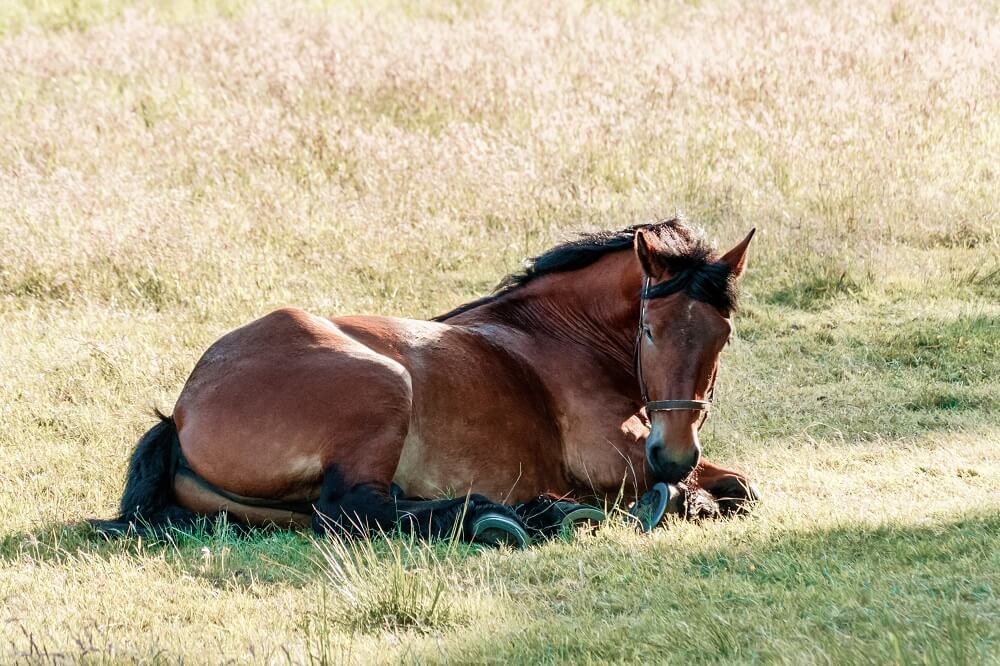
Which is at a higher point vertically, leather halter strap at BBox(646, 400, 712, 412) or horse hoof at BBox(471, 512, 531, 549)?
leather halter strap at BBox(646, 400, 712, 412)

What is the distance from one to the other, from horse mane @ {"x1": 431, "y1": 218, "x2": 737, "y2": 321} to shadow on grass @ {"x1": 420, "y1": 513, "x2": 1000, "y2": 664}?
1141 millimetres

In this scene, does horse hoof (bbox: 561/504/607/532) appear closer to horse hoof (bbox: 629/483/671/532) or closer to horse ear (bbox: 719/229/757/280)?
horse hoof (bbox: 629/483/671/532)

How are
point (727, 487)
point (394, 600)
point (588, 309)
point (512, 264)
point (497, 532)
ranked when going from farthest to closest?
point (512, 264)
point (588, 309)
point (727, 487)
point (497, 532)
point (394, 600)

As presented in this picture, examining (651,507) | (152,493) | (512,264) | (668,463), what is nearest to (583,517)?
(651,507)

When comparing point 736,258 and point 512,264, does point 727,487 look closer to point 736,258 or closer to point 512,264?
point 736,258

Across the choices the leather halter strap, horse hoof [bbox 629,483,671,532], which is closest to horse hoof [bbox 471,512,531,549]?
horse hoof [bbox 629,483,671,532]

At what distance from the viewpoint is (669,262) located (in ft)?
17.7

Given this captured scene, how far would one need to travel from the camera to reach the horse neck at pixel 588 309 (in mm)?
6133

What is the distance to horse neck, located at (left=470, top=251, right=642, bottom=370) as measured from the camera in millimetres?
6133

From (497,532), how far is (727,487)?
4.37ft

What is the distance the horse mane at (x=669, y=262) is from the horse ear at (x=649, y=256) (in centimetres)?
4

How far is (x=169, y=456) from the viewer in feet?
17.0

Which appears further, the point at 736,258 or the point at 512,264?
A: the point at 512,264

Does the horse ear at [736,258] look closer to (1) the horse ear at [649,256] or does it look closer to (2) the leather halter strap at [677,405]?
(1) the horse ear at [649,256]
